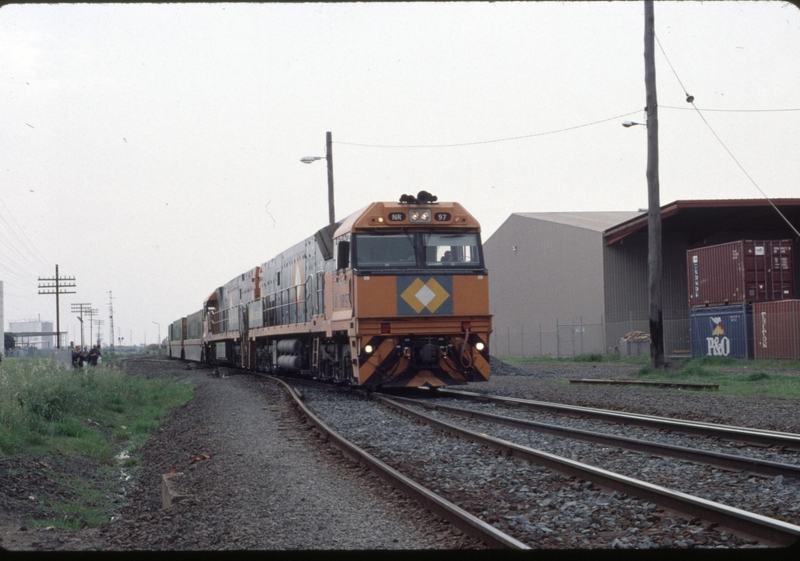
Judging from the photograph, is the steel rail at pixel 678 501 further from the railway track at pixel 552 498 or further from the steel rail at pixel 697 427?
the steel rail at pixel 697 427

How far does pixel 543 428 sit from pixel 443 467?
8.92 ft

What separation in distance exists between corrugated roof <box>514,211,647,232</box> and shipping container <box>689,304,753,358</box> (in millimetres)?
7141

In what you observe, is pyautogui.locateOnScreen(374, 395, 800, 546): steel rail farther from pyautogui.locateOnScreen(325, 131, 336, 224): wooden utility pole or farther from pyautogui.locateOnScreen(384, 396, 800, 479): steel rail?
pyautogui.locateOnScreen(325, 131, 336, 224): wooden utility pole

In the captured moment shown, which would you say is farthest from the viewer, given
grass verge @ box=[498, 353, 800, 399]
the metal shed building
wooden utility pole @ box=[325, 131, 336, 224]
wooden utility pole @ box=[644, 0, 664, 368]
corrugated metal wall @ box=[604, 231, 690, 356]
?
corrugated metal wall @ box=[604, 231, 690, 356]

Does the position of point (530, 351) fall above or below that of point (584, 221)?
below

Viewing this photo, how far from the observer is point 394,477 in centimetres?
716

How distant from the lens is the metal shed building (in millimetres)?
34938

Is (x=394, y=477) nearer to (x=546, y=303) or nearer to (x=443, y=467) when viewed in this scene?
(x=443, y=467)

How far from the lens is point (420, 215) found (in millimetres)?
14891

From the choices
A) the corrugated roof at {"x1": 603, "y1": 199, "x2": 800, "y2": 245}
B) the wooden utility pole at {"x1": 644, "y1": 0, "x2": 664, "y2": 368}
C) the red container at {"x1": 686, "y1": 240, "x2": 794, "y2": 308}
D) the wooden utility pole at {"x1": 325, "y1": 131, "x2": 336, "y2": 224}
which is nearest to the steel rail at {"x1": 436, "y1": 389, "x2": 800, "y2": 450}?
the wooden utility pole at {"x1": 644, "y1": 0, "x2": 664, "y2": 368}

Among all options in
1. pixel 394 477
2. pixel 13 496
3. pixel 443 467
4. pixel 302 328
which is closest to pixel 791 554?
pixel 394 477

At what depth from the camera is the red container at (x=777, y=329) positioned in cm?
2544

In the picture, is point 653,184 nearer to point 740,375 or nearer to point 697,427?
point 740,375

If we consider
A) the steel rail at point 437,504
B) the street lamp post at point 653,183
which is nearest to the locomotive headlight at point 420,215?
the steel rail at point 437,504
